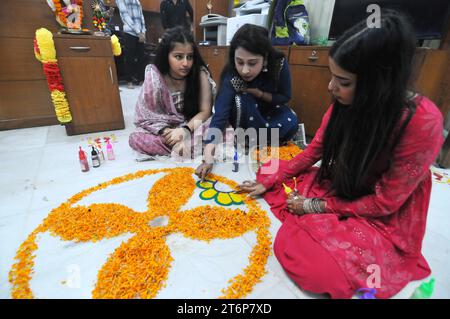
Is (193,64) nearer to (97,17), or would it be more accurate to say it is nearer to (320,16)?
(97,17)

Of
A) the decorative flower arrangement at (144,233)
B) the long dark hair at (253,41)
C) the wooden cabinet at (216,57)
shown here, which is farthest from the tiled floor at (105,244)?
the wooden cabinet at (216,57)

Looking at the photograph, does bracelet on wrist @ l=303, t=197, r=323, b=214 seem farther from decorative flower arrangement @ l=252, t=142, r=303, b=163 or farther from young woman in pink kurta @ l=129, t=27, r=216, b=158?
young woman in pink kurta @ l=129, t=27, r=216, b=158

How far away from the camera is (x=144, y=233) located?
1039 mm

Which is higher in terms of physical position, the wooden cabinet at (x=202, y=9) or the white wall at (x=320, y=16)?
the wooden cabinet at (x=202, y=9)

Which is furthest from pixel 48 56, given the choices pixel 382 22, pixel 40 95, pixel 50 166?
pixel 382 22

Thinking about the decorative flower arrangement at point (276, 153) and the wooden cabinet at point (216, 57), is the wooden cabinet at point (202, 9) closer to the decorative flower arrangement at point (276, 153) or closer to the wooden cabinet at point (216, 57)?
the wooden cabinet at point (216, 57)

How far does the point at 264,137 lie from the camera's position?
1959 mm

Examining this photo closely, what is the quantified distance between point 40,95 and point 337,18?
2.91m

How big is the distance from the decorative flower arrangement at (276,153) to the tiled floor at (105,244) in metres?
0.24

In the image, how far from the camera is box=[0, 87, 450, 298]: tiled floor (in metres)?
0.83

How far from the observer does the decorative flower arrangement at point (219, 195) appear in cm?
126

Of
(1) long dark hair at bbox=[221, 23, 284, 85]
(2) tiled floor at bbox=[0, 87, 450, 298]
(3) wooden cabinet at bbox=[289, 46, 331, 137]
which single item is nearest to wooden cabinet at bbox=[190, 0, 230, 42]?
(3) wooden cabinet at bbox=[289, 46, 331, 137]

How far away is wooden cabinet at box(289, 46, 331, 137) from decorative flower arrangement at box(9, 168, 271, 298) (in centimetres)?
116

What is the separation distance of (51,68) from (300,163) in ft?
6.76
